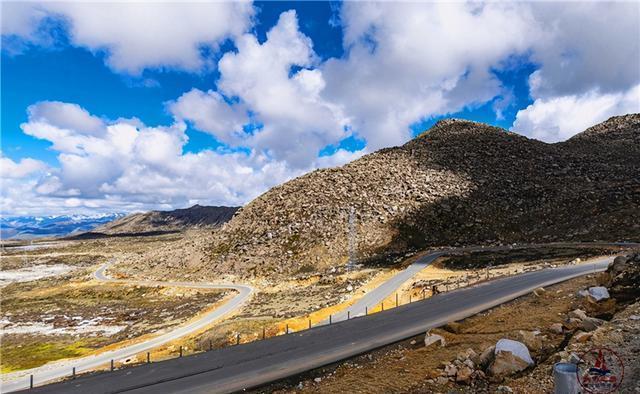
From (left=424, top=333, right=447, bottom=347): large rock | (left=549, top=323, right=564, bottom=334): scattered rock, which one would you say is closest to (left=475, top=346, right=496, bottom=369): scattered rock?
(left=549, top=323, right=564, bottom=334): scattered rock

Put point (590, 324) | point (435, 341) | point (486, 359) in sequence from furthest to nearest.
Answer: point (435, 341), point (590, 324), point (486, 359)

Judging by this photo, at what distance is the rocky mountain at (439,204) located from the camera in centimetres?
7219

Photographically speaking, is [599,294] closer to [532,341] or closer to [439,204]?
[532,341]

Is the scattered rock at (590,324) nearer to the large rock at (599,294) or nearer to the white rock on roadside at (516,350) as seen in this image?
the white rock on roadside at (516,350)

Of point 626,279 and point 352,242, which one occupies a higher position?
point 352,242

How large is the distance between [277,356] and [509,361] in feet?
44.7

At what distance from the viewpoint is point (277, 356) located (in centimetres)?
2223

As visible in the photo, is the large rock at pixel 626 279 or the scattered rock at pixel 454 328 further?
the scattered rock at pixel 454 328

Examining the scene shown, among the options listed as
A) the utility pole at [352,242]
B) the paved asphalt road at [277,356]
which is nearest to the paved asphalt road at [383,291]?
the paved asphalt road at [277,356]

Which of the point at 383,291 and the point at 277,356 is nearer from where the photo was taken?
the point at 277,356

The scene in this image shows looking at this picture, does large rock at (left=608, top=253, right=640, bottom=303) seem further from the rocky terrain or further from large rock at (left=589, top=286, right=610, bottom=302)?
large rock at (left=589, top=286, right=610, bottom=302)

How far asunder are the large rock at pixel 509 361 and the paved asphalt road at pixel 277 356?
9.67 meters

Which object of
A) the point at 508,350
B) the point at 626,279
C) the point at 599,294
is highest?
the point at 626,279

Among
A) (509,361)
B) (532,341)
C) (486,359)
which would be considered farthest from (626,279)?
(509,361)
